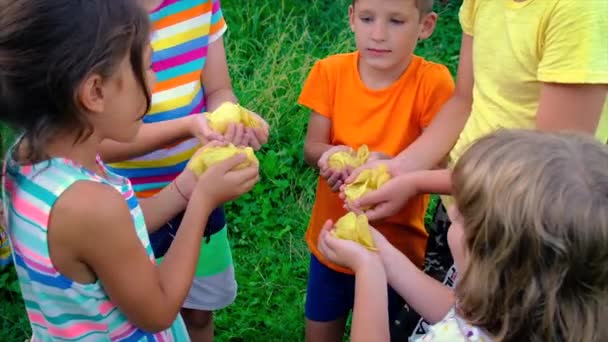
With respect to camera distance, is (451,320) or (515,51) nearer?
(451,320)

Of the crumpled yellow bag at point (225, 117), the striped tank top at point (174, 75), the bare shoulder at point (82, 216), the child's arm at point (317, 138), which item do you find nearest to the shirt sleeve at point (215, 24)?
the striped tank top at point (174, 75)

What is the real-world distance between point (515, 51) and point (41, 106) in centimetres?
126

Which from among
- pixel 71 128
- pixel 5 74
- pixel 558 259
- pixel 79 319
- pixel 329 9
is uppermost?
pixel 5 74

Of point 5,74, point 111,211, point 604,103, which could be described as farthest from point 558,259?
point 5,74

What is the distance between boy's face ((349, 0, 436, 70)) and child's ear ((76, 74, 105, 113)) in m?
1.07

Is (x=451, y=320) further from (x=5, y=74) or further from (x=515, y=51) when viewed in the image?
(x=5, y=74)

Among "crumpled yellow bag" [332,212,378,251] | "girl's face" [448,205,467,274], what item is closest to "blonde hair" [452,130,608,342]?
"girl's face" [448,205,467,274]

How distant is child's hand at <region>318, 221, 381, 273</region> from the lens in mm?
1850

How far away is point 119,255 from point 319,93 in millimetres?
1161

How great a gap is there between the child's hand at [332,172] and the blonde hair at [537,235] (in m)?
0.82

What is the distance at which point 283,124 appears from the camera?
185 inches

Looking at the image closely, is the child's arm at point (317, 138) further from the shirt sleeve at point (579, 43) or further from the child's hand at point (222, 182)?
the shirt sleeve at point (579, 43)

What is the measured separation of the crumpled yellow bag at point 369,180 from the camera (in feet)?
7.34

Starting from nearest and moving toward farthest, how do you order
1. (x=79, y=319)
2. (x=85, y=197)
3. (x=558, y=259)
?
(x=558, y=259), (x=85, y=197), (x=79, y=319)
